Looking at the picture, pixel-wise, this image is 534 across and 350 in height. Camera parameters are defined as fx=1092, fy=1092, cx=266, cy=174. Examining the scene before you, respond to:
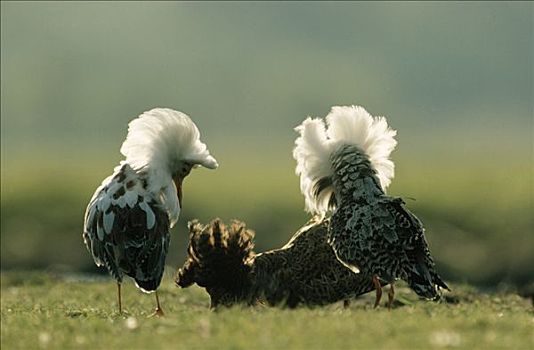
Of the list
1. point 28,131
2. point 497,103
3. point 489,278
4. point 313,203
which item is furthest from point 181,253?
point 497,103

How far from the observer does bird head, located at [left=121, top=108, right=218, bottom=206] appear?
14906mm

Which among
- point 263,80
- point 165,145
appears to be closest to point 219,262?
point 165,145

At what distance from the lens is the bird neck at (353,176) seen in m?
14.7

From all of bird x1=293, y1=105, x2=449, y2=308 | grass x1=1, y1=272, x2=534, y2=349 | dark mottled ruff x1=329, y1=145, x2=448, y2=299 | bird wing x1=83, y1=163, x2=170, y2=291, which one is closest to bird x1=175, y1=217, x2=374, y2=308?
bird wing x1=83, y1=163, x2=170, y2=291

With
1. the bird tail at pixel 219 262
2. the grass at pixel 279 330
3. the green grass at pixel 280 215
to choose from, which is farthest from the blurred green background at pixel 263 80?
the grass at pixel 279 330

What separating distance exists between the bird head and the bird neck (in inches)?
68.8

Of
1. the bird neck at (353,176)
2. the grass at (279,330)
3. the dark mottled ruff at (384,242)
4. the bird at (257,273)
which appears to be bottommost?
the grass at (279,330)

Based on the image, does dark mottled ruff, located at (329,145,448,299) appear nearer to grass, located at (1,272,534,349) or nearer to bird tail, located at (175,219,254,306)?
grass, located at (1,272,534,349)

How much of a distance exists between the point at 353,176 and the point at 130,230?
3123mm

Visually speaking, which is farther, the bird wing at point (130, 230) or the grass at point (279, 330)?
the bird wing at point (130, 230)

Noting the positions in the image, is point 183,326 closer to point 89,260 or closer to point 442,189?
point 89,260

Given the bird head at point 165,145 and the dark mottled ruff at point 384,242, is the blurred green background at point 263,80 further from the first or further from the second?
the dark mottled ruff at point 384,242

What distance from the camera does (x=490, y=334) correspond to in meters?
10.5

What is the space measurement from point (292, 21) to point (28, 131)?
5502 centimetres
